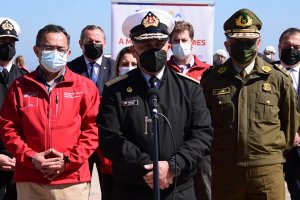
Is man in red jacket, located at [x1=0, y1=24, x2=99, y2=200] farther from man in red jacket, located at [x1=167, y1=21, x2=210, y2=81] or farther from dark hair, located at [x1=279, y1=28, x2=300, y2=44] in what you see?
dark hair, located at [x1=279, y1=28, x2=300, y2=44]

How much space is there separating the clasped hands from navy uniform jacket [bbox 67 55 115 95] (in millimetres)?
1724

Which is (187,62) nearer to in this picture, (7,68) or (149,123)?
(7,68)

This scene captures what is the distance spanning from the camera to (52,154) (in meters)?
4.58

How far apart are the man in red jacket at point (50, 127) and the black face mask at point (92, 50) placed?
141cm

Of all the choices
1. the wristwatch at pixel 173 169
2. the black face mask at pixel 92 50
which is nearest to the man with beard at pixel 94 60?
the black face mask at pixel 92 50

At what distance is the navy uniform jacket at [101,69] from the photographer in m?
6.25

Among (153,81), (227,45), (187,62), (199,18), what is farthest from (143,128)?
(199,18)

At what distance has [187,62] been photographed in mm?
6199

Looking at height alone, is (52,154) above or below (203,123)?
below

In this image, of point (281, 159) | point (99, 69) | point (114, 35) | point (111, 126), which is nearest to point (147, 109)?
point (111, 126)

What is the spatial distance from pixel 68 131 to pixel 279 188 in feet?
6.58

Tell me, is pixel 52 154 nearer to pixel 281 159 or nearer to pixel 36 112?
pixel 36 112

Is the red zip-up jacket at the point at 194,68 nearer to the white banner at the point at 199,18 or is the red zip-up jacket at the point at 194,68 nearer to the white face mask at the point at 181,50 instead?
the white face mask at the point at 181,50

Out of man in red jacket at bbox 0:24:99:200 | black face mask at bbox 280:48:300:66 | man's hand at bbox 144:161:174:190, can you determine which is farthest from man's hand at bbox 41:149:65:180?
black face mask at bbox 280:48:300:66
